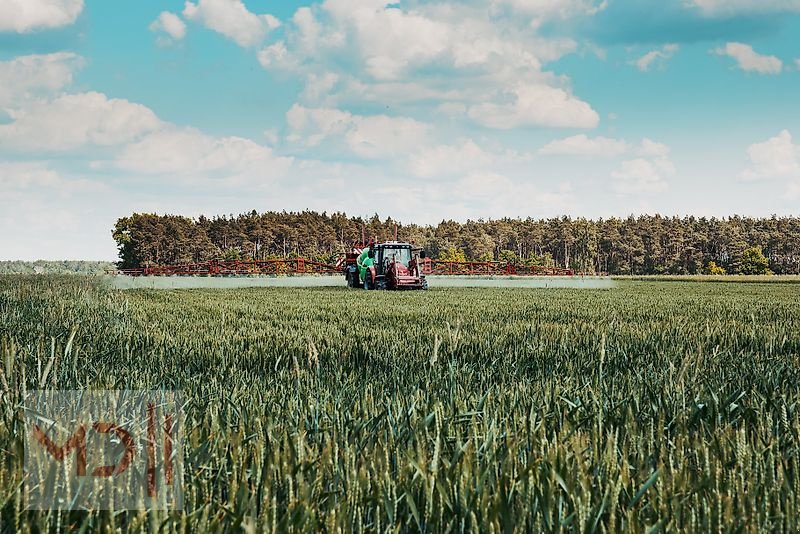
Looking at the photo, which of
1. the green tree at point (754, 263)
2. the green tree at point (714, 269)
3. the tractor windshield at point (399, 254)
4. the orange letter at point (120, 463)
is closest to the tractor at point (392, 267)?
the tractor windshield at point (399, 254)

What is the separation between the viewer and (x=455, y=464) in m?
2.22

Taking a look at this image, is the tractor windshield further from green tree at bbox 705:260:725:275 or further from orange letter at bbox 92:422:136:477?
green tree at bbox 705:260:725:275

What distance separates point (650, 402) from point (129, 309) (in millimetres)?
9448

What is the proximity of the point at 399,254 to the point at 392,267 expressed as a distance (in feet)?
4.41

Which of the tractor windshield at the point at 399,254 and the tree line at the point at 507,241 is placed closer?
the tractor windshield at the point at 399,254

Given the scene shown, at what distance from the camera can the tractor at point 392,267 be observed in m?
23.6

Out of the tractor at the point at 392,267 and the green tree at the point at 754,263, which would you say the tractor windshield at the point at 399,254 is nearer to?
the tractor at the point at 392,267

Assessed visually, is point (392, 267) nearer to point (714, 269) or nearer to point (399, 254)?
point (399, 254)

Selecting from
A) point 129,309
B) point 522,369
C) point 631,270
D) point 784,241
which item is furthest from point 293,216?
point 522,369

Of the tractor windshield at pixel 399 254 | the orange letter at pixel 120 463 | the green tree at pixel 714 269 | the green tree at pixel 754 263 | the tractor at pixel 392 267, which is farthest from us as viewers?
the green tree at pixel 714 269

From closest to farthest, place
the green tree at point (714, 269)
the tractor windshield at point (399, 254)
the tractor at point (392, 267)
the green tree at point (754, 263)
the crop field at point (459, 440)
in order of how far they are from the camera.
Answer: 1. the crop field at point (459, 440)
2. the tractor at point (392, 267)
3. the tractor windshield at point (399, 254)
4. the green tree at point (754, 263)
5. the green tree at point (714, 269)

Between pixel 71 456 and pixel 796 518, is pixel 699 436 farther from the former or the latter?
pixel 71 456

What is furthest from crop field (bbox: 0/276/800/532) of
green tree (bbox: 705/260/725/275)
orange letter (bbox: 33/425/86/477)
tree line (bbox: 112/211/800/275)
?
green tree (bbox: 705/260/725/275)

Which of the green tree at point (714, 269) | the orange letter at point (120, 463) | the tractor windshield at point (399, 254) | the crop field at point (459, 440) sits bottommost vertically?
the green tree at point (714, 269)
